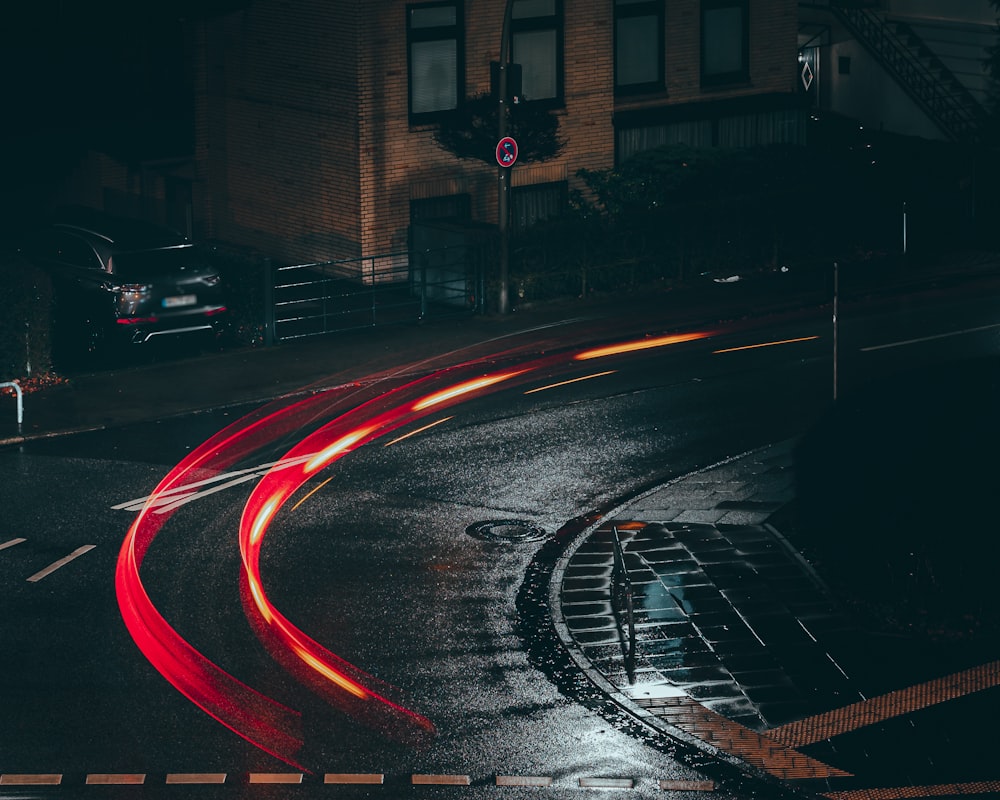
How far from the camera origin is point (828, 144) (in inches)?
1531

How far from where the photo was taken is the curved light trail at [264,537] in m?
12.2

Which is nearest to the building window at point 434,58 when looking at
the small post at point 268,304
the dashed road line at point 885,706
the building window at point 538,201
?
the building window at point 538,201

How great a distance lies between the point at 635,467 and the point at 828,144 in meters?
22.1

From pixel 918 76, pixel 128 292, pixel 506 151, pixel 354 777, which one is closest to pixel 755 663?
pixel 354 777

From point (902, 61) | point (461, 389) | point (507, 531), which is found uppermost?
point (902, 61)

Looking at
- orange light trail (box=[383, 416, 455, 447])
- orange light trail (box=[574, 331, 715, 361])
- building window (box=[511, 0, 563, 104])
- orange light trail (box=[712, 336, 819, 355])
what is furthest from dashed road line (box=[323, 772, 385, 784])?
building window (box=[511, 0, 563, 104])

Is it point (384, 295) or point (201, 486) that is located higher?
point (384, 295)

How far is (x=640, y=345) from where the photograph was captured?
2441 cm

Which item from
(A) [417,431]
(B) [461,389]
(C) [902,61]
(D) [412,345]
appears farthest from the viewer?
(C) [902,61]

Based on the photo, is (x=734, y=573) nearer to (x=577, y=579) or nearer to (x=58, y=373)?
(x=577, y=579)

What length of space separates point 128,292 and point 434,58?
7977 mm

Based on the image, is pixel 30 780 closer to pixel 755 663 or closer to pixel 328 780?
pixel 328 780

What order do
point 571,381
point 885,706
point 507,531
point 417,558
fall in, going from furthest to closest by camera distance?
point 571,381 < point 507,531 < point 417,558 < point 885,706

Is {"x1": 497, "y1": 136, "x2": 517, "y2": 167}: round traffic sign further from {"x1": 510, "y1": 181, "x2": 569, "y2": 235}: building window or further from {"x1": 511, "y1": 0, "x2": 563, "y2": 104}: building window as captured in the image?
{"x1": 511, "y1": 0, "x2": 563, "y2": 104}: building window
